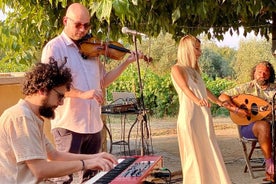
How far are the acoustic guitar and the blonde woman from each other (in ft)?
2.71

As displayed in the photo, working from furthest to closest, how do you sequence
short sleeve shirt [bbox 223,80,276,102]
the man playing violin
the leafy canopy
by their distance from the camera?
short sleeve shirt [bbox 223,80,276,102]
the leafy canopy
the man playing violin

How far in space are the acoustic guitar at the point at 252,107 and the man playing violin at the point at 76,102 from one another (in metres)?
2.44

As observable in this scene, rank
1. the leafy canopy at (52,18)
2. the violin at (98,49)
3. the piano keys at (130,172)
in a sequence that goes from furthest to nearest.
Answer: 1. the leafy canopy at (52,18)
2. the violin at (98,49)
3. the piano keys at (130,172)

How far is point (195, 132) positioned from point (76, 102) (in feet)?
5.48

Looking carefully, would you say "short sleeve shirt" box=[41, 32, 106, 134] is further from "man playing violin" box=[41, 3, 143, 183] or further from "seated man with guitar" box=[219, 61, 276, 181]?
"seated man with guitar" box=[219, 61, 276, 181]

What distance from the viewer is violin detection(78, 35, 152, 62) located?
3195 millimetres

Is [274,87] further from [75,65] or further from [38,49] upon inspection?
[75,65]

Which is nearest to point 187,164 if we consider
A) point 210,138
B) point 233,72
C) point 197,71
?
point 210,138

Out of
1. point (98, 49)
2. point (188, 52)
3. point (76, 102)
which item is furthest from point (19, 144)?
point (188, 52)

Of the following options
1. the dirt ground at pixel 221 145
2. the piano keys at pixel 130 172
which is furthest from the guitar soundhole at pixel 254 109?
the piano keys at pixel 130 172

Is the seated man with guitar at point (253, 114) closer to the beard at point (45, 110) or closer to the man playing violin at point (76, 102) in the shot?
the man playing violin at point (76, 102)

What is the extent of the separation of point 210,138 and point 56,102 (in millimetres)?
2654

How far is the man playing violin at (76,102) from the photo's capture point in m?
3.04

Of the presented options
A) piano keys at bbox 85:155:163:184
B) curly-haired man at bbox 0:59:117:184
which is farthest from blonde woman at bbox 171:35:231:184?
curly-haired man at bbox 0:59:117:184
